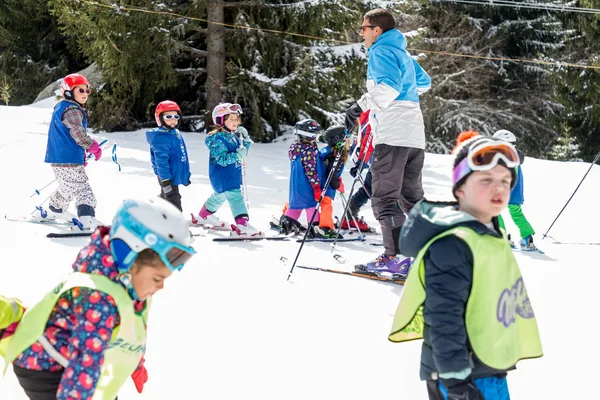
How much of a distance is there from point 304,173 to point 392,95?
96.4 inches

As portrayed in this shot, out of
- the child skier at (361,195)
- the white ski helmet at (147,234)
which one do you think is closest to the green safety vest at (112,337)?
the white ski helmet at (147,234)

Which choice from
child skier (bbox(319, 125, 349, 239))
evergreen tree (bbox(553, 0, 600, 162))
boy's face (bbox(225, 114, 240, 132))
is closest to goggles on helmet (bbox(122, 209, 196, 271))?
child skier (bbox(319, 125, 349, 239))

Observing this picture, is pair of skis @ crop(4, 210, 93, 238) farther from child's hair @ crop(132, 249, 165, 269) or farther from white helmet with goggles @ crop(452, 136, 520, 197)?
white helmet with goggles @ crop(452, 136, 520, 197)

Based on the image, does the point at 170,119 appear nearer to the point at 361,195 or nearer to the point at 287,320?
the point at 361,195

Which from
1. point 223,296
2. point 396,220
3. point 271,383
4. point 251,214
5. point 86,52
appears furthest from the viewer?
point 86,52

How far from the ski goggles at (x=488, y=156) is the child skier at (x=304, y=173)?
503 centimetres

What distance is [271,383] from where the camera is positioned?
11.3 ft

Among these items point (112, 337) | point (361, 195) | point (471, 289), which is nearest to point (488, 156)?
point (471, 289)

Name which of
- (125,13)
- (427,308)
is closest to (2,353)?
(427,308)

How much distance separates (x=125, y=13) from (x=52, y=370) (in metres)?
12.8

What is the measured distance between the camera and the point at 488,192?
2.38 meters

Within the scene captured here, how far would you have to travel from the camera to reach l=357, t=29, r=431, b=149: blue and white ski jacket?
17.1 ft

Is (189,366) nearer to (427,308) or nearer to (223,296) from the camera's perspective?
(223,296)

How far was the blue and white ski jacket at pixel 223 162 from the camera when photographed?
7.49 m
